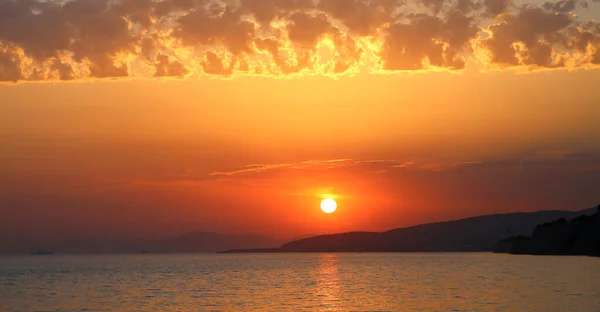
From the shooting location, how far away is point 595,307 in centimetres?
6147

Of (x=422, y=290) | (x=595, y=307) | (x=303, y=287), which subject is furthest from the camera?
(x=303, y=287)

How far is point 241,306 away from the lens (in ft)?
224

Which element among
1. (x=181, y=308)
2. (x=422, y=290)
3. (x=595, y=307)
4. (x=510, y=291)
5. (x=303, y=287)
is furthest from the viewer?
(x=303, y=287)

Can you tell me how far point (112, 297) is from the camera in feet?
264

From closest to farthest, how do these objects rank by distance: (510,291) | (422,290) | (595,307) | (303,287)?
(595,307) → (510,291) → (422,290) → (303,287)

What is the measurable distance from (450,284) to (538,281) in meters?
10.5

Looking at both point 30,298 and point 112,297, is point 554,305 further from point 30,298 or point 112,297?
point 30,298

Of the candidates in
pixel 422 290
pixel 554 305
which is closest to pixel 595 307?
pixel 554 305

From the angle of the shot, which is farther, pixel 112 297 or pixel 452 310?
pixel 112 297

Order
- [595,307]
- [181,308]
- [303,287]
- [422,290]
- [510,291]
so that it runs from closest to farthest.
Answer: [595,307], [181,308], [510,291], [422,290], [303,287]

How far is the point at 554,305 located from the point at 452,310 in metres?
8.83

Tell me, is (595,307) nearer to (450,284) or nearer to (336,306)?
(336,306)

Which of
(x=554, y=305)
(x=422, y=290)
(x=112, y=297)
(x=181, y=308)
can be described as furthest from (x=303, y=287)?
(x=554, y=305)

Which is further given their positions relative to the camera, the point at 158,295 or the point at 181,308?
the point at 158,295
